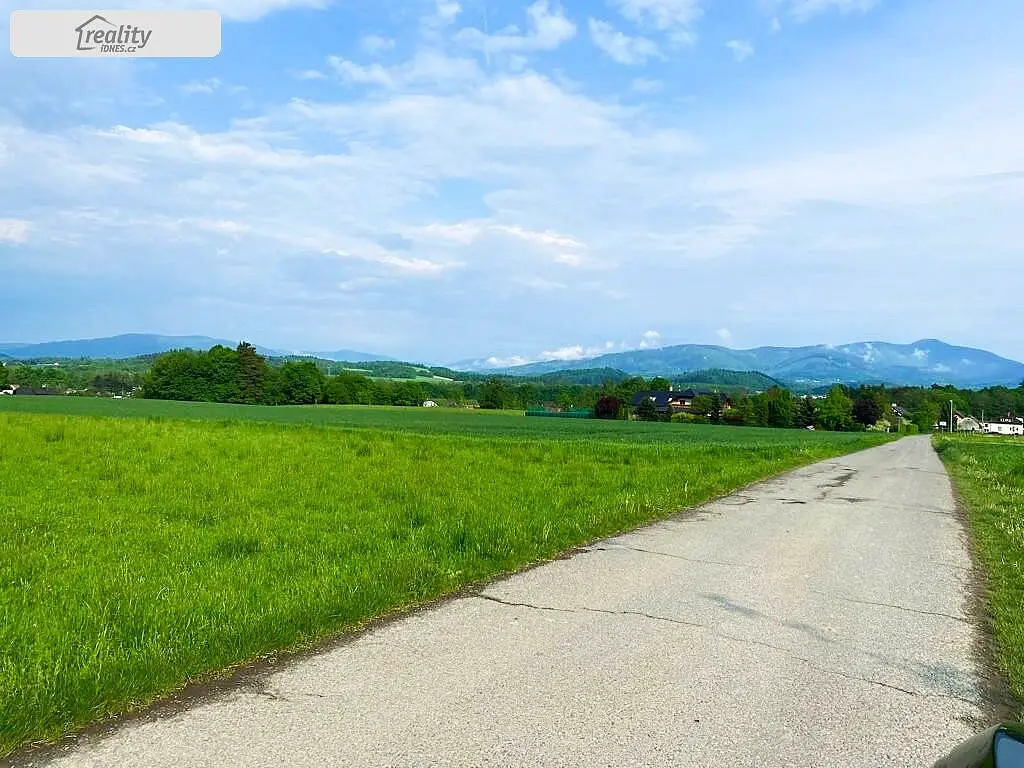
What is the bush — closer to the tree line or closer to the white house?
the tree line

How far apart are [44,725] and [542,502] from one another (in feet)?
31.1

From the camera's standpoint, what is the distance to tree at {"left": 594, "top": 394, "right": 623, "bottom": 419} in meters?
125

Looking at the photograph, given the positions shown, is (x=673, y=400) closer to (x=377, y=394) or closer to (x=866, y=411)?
(x=866, y=411)

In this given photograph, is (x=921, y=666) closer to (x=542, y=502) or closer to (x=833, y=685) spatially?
(x=833, y=685)

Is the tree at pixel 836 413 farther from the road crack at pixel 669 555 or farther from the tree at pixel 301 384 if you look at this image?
the road crack at pixel 669 555

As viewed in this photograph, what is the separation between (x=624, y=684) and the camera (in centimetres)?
457

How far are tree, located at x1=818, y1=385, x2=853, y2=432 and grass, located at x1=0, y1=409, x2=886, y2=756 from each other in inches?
4746

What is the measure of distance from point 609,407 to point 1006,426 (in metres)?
111

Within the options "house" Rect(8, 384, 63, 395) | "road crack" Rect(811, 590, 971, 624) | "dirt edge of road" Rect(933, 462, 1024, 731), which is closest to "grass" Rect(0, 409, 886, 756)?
"road crack" Rect(811, 590, 971, 624)

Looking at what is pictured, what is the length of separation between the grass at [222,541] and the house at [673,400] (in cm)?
11211

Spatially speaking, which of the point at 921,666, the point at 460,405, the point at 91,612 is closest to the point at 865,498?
the point at 921,666

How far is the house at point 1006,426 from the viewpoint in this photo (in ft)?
539

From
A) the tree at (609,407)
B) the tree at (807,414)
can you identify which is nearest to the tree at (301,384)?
the tree at (609,407)

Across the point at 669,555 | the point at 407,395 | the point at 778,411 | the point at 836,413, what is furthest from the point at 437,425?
the point at 836,413
